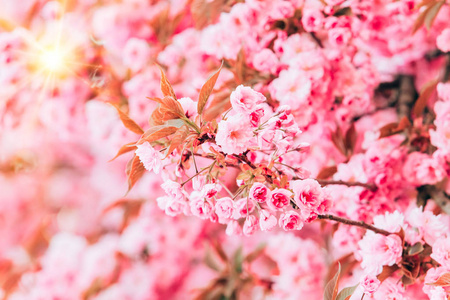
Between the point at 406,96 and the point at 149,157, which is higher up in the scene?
the point at 149,157

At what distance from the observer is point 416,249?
0.54m

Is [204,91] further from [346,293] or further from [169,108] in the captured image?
[346,293]

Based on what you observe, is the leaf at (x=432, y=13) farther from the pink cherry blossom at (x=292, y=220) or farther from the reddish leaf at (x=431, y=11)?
the pink cherry blossom at (x=292, y=220)

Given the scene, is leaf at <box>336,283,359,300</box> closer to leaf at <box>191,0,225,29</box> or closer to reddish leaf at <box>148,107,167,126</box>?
reddish leaf at <box>148,107,167,126</box>

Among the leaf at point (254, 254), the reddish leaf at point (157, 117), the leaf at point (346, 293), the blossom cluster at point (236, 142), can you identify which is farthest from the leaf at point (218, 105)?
the leaf at point (254, 254)

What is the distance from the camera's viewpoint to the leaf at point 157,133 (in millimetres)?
445

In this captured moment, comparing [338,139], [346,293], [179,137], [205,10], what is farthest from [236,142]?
[205,10]

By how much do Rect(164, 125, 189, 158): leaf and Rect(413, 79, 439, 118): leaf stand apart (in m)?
0.44

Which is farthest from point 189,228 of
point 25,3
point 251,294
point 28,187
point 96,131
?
point 25,3

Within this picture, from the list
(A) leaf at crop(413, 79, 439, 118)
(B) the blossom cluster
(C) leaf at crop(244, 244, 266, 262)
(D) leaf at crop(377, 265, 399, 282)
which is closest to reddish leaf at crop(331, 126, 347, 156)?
(B) the blossom cluster

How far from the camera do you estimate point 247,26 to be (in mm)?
683

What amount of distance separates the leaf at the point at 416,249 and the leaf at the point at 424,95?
258mm

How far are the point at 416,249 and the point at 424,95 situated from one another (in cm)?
28

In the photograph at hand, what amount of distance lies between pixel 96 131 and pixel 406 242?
0.71m
